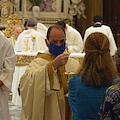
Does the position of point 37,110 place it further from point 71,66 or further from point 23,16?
point 23,16

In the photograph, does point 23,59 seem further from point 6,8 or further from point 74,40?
point 6,8

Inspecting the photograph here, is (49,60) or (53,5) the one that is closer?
(49,60)

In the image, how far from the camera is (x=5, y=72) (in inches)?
168

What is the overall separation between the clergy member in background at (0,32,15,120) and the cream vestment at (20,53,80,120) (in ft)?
1.87

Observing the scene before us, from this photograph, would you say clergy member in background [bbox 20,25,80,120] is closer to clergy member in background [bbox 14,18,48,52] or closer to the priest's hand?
the priest's hand

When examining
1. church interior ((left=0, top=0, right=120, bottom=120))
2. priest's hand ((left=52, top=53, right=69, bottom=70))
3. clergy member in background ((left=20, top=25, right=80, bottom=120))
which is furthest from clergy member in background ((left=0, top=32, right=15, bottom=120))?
church interior ((left=0, top=0, right=120, bottom=120))

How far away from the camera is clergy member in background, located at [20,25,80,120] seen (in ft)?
11.6

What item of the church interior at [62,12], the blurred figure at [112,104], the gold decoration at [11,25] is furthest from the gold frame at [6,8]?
the blurred figure at [112,104]

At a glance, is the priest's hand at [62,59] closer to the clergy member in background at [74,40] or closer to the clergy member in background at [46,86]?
the clergy member in background at [46,86]

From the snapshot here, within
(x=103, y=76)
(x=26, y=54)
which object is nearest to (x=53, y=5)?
(x=26, y=54)

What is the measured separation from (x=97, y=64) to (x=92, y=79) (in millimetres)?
115

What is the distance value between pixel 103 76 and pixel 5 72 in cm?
164

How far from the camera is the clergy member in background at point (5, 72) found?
13.9ft

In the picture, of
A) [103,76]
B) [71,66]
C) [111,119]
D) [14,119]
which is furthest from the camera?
[14,119]
